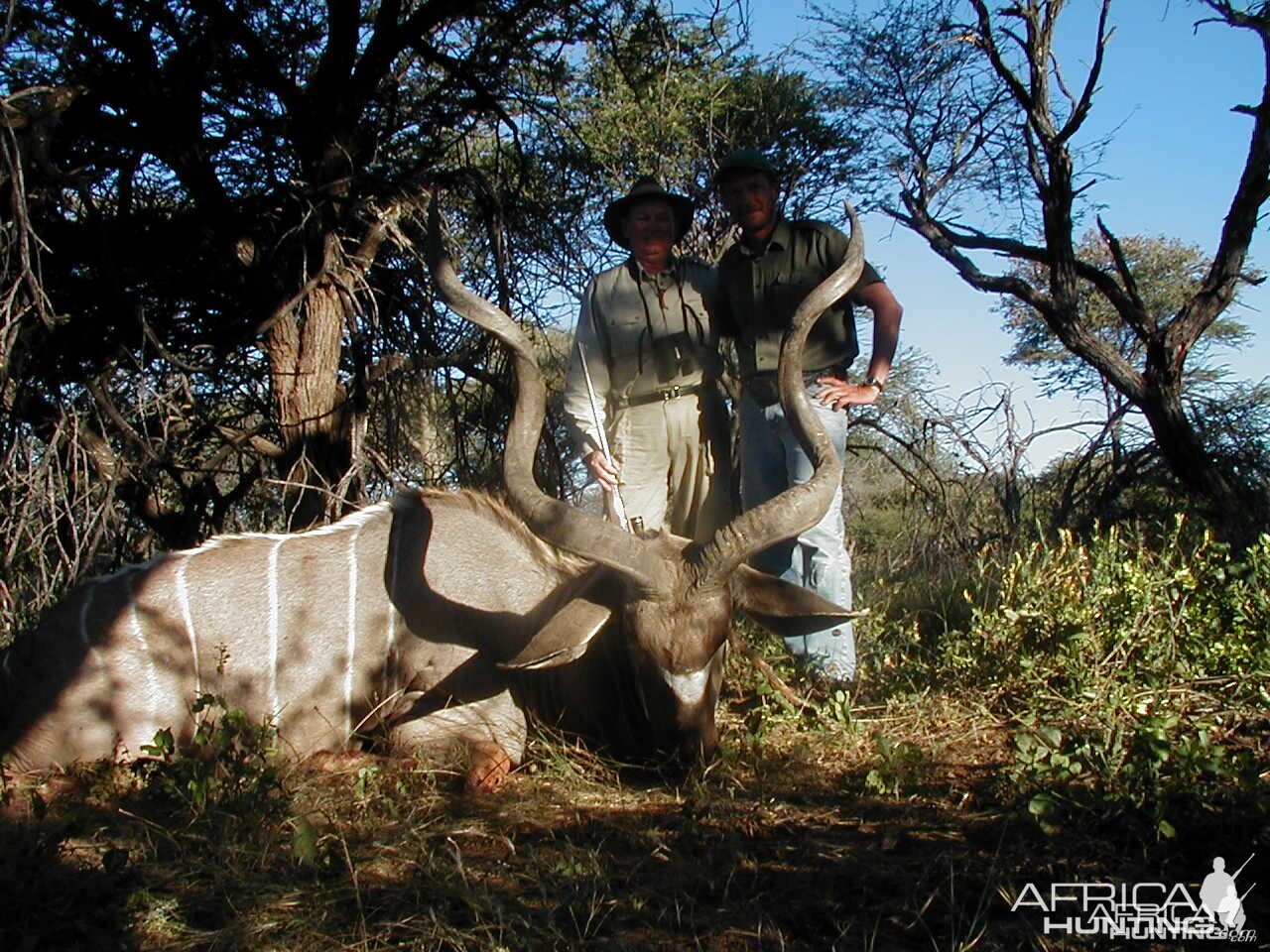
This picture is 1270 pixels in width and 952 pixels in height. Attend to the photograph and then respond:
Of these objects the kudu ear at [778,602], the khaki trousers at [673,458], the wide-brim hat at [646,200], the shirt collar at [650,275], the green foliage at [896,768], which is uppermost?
the wide-brim hat at [646,200]

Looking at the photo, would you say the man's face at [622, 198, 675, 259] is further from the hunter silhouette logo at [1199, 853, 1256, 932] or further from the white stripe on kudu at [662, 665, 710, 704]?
the hunter silhouette logo at [1199, 853, 1256, 932]

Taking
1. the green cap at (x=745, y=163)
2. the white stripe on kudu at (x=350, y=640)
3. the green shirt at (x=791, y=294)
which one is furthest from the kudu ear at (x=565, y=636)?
the green cap at (x=745, y=163)

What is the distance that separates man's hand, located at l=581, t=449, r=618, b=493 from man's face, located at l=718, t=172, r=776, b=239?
0.97m

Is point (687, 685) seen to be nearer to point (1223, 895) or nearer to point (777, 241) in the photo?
point (1223, 895)

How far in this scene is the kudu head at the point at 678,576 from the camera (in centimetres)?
322

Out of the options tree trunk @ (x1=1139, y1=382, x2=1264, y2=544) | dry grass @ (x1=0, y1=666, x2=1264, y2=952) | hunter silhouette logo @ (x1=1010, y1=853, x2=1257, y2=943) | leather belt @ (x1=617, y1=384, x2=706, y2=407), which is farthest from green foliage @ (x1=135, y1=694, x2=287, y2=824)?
tree trunk @ (x1=1139, y1=382, x2=1264, y2=544)

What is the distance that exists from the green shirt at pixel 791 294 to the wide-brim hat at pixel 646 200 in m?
0.32

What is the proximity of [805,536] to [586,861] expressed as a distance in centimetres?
162

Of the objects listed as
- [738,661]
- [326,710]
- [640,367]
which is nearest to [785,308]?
[640,367]

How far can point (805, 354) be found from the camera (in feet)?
12.8

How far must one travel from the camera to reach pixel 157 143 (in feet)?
14.5

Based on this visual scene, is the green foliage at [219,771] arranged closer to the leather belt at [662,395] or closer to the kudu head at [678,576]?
the kudu head at [678,576]

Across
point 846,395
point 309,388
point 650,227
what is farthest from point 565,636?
point 309,388

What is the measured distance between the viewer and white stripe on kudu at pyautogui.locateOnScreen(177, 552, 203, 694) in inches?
137
